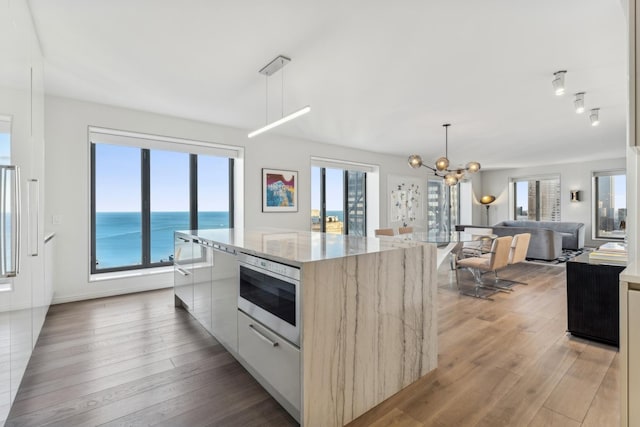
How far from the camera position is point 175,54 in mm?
2674

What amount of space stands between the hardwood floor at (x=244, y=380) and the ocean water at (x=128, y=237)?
51.6 inches

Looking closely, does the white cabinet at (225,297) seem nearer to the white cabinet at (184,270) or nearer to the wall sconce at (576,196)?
the white cabinet at (184,270)

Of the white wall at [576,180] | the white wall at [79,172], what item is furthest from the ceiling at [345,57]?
the white wall at [576,180]

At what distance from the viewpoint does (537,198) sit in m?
9.95

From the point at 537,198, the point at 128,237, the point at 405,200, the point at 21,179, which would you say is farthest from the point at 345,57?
the point at 537,198

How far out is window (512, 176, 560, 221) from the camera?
952cm

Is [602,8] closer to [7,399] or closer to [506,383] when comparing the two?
[506,383]

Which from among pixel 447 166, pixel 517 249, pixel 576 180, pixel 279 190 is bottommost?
pixel 517 249

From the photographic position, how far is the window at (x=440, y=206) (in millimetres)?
8727

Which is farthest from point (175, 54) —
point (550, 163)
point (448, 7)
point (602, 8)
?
point (550, 163)

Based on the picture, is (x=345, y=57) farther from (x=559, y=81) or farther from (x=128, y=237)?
(x=128, y=237)

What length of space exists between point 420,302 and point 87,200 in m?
4.07

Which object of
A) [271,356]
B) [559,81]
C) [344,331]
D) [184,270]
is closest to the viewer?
[344,331]

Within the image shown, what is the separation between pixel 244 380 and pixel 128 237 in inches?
138
